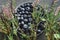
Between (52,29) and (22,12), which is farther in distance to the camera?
(22,12)

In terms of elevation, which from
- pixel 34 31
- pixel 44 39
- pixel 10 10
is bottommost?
pixel 44 39

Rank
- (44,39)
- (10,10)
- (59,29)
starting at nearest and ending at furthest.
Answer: (10,10), (59,29), (44,39)

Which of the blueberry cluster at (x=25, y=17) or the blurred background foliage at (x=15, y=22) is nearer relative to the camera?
the blurred background foliage at (x=15, y=22)

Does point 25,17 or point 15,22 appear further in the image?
point 25,17

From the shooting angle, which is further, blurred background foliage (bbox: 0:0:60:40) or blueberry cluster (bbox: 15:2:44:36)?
blueberry cluster (bbox: 15:2:44:36)

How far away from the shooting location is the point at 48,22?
1.12m

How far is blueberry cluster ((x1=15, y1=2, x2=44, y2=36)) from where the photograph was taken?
1.25 m

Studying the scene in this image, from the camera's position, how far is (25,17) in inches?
53.2

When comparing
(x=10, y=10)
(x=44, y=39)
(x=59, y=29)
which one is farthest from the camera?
(x=44, y=39)

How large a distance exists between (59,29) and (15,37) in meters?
0.28

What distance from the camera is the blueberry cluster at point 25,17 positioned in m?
1.25

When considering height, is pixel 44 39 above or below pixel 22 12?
below

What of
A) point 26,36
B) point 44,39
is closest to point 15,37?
point 26,36

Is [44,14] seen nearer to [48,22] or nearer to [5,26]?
[48,22]
